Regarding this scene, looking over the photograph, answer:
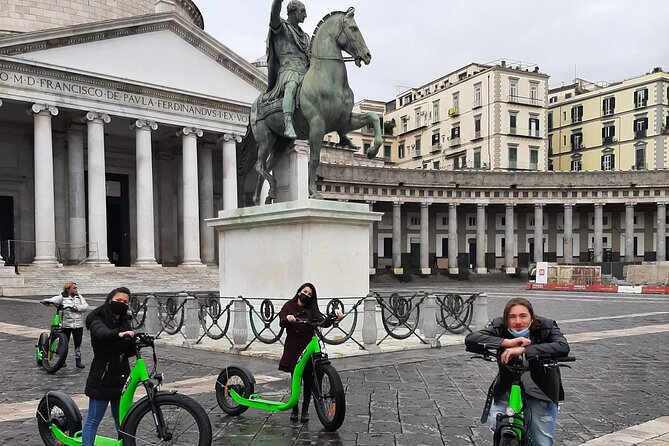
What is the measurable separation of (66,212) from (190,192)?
24.8 ft

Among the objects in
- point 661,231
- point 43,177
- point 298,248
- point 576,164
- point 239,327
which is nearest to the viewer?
point 239,327

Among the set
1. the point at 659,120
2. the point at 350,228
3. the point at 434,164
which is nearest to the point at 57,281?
the point at 350,228

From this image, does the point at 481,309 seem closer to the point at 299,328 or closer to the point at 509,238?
the point at 299,328

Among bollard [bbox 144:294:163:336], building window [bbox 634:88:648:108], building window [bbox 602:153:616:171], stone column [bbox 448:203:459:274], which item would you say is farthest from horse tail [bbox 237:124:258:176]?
building window [bbox 602:153:616:171]

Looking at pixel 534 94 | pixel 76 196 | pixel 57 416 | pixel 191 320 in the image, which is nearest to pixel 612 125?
pixel 534 94

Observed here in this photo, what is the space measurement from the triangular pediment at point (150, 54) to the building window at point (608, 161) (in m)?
45.0

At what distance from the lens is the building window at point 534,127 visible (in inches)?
2633

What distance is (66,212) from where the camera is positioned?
3788cm

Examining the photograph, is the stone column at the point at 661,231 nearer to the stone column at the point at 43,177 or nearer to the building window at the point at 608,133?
the building window at the point at 608,133

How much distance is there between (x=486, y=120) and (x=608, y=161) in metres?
15.7

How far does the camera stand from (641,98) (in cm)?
6600

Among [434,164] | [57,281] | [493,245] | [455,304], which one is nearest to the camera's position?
[455,304]

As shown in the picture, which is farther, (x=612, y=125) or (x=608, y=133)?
(x=608, y=133)

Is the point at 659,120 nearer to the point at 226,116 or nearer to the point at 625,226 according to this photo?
the point at 625,226
